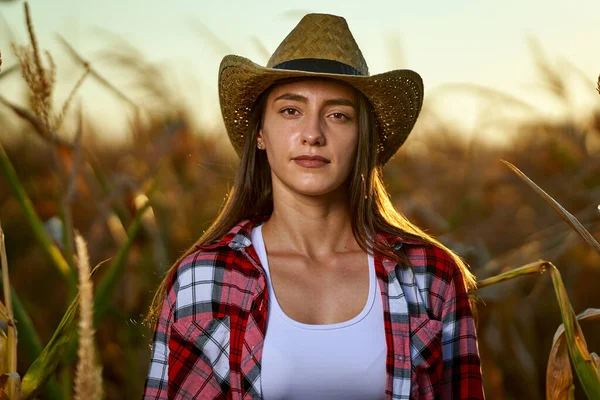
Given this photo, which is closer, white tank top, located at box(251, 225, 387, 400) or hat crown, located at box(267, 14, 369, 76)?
white tank top, located at box(251, 225, 387, 400)

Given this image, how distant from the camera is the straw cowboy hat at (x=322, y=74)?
1981mm

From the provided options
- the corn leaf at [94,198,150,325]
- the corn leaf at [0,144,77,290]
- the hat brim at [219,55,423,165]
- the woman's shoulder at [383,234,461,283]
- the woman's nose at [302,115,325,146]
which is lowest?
the corn leaf at [94,198,150,325]

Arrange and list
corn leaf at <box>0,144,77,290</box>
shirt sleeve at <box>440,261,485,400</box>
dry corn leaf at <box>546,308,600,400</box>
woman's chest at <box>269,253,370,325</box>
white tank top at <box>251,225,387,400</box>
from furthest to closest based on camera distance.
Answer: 1. shirt sleeve at <box>440,261,485,400</box>
2. woman's chest at <box>269,253,370,325</box>
3. white tank top at <box>251,225,387,400</box>
4. corn leaf at <box>0,144,77,290</box>
5. dry corn leaf at <box>546,308,600,400</box>

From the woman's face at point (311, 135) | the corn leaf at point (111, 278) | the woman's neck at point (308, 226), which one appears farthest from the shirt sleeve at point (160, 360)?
the woman's face at point (311, 135)

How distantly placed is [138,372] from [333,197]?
0.82 m

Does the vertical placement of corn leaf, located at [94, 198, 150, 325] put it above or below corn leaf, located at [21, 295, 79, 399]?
above

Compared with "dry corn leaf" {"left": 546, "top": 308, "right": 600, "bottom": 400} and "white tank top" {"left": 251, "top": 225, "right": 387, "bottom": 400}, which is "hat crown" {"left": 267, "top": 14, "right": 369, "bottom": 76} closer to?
"white tank top" {"left": 251, "top": 225, "right": 387, "bottom": 400}

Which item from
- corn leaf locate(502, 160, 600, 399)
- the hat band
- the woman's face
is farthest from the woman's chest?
corn leaf locate(502, 160, 600, 399)

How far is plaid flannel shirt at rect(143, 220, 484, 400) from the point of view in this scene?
1.86m

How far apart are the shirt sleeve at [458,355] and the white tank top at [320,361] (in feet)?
0.73

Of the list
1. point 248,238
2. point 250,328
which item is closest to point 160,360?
point 250,328

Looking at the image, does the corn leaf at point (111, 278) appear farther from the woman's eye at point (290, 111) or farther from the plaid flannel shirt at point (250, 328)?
the woman's eye at point (290, 111)

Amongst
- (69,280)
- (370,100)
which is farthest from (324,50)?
(69,280)

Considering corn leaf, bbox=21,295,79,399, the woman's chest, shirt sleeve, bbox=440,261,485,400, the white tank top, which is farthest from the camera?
shirt sleeve, bbox=440,261,485,400
